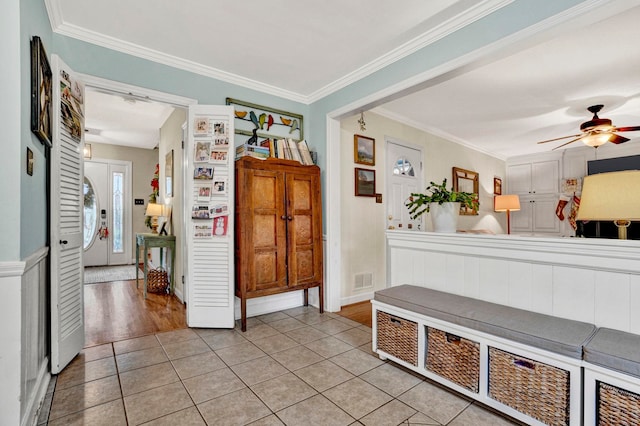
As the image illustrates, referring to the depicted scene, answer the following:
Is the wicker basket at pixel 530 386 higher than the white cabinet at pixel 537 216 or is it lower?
lower

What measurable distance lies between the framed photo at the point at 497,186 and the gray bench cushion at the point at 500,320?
528 centimetres

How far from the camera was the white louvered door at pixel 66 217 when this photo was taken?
208 cm

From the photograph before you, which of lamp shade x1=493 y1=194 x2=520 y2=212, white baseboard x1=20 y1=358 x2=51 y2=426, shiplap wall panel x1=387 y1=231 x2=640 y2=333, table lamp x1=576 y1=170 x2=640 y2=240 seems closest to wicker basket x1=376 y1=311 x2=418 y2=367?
shiplap wall panel x1=387 y1=231 x2=640 y2=333

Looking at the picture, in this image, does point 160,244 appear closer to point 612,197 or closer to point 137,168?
point 137,168

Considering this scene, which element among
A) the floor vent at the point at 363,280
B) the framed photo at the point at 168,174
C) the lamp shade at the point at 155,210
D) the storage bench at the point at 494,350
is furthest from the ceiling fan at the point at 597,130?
the lamp shade at the point at 155,210

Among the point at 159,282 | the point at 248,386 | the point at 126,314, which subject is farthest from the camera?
the point at 159,282

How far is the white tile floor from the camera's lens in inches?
65.2

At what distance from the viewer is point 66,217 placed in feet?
7.27

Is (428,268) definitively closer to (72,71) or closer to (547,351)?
(547,351)

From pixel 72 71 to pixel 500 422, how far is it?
3.56m

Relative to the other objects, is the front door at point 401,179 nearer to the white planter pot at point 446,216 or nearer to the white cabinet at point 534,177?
the white planter pot at point 446,216

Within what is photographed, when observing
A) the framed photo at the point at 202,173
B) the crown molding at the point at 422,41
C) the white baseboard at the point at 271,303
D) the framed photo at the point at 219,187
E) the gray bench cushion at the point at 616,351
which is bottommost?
the white baseboard at the point at 271,303

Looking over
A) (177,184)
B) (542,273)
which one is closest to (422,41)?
(542,273)

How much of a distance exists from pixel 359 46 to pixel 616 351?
8.50 ft
